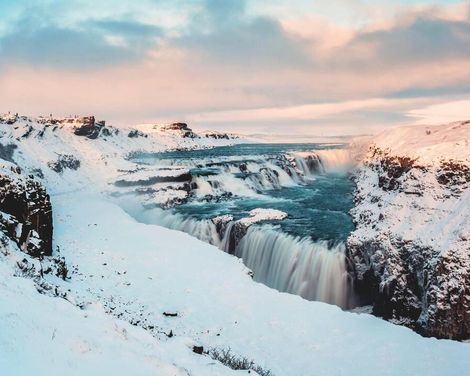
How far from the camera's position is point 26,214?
63.0ft

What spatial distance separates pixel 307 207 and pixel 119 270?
21663 millimetres

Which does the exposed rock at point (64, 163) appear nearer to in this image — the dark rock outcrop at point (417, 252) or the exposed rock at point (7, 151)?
the exposed rock at point (7, 151)

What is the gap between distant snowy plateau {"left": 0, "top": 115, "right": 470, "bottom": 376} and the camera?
8453 mm

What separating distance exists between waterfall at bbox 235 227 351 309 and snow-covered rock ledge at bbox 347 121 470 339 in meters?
1.08

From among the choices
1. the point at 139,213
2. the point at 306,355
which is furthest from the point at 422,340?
the point at 139,213

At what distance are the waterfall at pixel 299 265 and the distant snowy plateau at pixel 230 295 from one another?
0.95m

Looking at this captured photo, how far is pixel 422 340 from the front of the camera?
15008mm

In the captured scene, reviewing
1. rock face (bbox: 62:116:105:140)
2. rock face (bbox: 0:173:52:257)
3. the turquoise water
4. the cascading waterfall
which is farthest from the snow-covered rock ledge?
rock face (bbox: 62:116:105:140)

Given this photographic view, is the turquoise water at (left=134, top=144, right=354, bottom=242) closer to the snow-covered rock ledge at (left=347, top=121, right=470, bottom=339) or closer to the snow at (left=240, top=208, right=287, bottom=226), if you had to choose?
the snow at (left=240, top=208, right=287, bottom=226)

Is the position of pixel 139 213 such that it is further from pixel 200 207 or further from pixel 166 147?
pixel 166 147

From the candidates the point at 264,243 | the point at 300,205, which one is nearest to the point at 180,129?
the point at 300,205

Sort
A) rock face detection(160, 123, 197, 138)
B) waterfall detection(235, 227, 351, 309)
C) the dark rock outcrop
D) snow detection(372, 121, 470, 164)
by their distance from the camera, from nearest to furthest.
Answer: the dark rock outcrop → snow detection(372, 121, 470, 164) → waterfall detection(235, 227, 351, 309) → rock face detection(160, 123, 197, 138)

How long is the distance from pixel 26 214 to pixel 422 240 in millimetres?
16853

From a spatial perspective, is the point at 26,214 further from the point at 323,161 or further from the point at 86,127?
the point at 86,127
